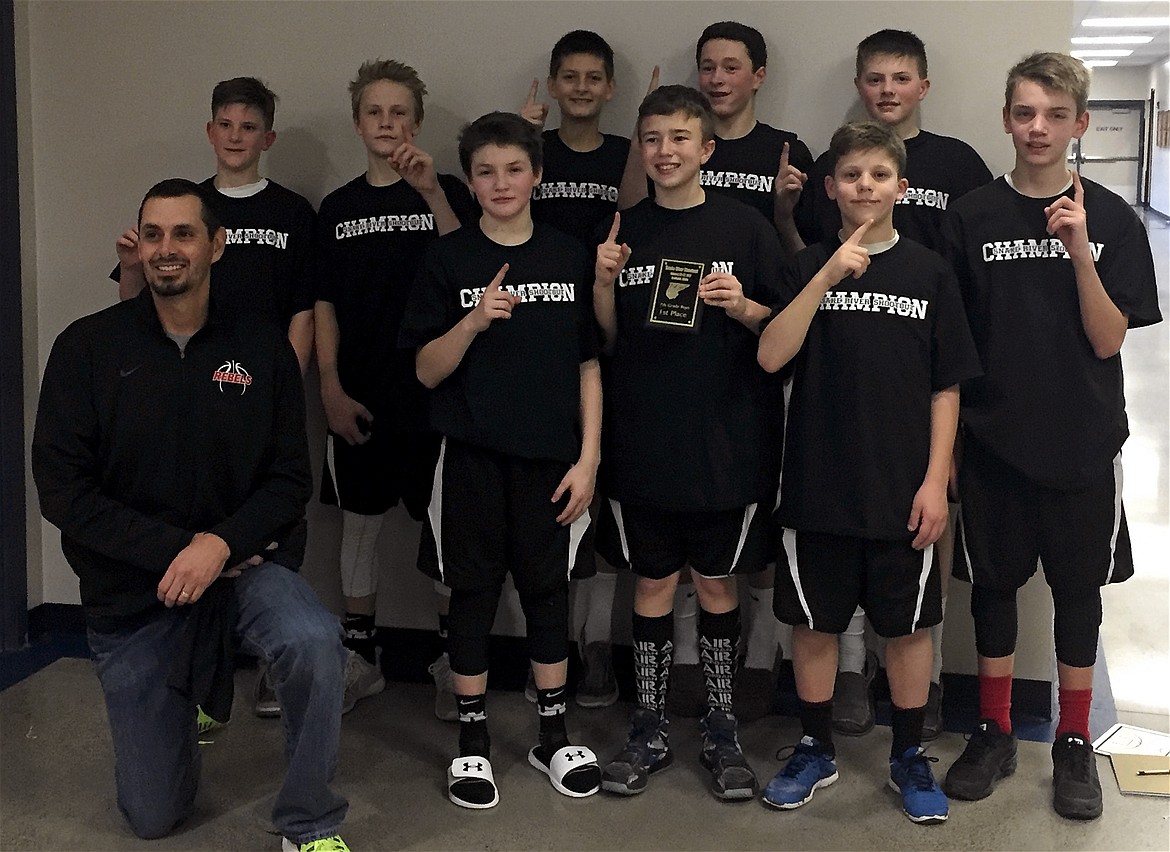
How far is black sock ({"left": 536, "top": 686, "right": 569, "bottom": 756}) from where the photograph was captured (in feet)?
8.63

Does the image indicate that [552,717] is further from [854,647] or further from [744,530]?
[854,647]

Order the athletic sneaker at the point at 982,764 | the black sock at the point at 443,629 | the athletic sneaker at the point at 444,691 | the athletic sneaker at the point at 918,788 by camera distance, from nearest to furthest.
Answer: the athletic sneaker at the point at 918,788, the athletic sneaker at the point at 982,764, the athletic sneaker at the point at 444,691, the black sock at the point at 443,629

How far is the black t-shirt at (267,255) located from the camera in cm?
293

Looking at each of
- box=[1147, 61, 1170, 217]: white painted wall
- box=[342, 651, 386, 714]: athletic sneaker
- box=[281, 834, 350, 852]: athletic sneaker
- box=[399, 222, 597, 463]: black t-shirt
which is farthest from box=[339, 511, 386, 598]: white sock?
box=[1147, 61, 1170, 217]: white painted wall

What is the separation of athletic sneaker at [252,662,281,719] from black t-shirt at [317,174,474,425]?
2.51ft

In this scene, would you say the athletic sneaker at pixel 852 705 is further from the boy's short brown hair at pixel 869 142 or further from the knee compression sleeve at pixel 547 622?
the boy's short brown hair at pixel 869 142

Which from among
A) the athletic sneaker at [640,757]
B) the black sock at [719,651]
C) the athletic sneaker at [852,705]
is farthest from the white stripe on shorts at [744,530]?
the athletic sneaker at [852,705]

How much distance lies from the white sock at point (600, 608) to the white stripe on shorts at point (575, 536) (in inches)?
19.3

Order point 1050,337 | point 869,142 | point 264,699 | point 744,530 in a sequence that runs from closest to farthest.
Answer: point 869,142 < point 1050,337 < point 744,530 < point 264,699

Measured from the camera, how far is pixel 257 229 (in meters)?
2.95

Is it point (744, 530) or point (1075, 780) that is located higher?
point (744, 530)

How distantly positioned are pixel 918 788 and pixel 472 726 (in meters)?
0.99

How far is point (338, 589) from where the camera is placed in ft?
11.1

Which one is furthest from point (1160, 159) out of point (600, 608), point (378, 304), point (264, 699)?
point (264, 699)
